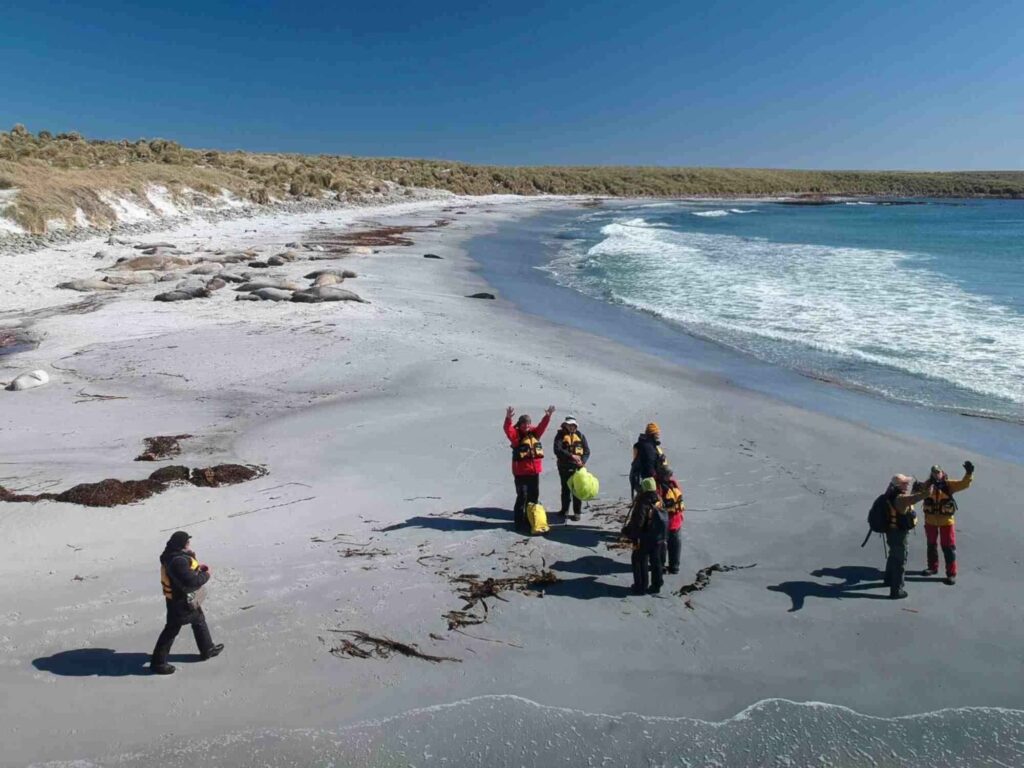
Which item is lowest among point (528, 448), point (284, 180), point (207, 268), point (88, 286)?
point (528, 448)

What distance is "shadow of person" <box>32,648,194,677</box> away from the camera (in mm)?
5461

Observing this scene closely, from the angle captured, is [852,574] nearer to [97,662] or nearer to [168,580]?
[168,580]

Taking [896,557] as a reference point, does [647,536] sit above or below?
above

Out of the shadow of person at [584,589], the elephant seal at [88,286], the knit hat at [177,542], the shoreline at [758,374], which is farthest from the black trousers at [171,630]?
the elephant seal at [88,286]

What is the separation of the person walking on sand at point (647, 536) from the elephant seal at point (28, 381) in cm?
1023

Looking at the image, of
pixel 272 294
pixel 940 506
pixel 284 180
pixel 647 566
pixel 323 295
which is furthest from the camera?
pixel 284 180

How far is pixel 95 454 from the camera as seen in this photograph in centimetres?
947

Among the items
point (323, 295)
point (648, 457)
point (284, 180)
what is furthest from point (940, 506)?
point (284, 180)

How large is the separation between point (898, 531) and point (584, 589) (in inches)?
113

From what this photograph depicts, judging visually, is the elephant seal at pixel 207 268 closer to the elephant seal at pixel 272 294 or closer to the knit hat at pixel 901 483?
the elephant seal at pixel 272 294

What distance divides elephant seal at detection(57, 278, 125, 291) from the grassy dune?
9.96 meters

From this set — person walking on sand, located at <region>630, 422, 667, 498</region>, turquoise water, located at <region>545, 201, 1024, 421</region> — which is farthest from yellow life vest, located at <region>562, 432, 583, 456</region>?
turquoise water, located at <region>545, 201, 1024, 421</region>

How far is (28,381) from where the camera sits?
39.7ft

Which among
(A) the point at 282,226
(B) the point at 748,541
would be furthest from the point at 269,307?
(A) the point at 282,226
